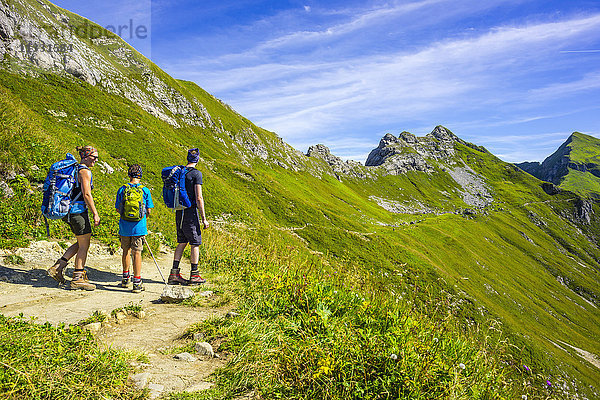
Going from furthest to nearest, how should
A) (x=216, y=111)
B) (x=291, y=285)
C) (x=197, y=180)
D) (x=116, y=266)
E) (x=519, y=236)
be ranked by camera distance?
(x=519, y=236)
(x=216, y=111)
(x=116, y=266)
(x=197, y=180)
(x=291, y=285)

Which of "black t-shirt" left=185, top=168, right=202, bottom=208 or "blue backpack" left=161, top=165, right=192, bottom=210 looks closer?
"blue backpack" left=161, top=165, right=192, bottom=210

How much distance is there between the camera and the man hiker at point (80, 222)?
8320mm

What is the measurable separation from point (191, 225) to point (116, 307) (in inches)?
126

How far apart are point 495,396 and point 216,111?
95293 mm

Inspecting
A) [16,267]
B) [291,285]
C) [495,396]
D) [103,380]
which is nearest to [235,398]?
[103,380]

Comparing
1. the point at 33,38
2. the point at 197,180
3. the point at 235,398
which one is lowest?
the point at 235,398

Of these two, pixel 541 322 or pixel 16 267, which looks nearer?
pixel 16 267

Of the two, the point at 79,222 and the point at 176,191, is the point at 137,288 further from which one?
the point at 176,191

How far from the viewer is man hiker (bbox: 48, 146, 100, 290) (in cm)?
832

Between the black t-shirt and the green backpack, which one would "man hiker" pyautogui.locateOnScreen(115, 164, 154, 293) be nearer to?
the green backpack

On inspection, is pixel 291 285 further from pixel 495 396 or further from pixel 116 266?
Answer: pixel 116 266

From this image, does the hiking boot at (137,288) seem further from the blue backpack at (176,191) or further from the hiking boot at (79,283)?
the blue backpack at (176,191)

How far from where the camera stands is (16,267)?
29.0ft

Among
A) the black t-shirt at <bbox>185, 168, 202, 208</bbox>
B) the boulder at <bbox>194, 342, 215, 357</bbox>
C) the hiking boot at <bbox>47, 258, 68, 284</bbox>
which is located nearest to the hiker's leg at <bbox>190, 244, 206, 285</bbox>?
the black t-shirt at <bbox>185, 168, 202, 208</bbox>
